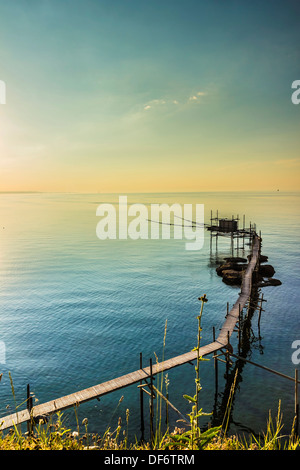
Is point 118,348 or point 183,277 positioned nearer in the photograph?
point 118,348

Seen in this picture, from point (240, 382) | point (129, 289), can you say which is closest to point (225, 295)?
point (129, 289)

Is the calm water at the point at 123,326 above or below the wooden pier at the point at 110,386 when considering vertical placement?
below

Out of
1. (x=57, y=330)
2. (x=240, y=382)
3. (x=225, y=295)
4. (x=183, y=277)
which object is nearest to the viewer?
(x=240, y=382)

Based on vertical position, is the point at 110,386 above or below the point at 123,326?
above

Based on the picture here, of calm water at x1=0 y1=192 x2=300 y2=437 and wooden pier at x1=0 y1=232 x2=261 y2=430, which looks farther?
calm water at x1=0 y1=192 x2=300 y2=437

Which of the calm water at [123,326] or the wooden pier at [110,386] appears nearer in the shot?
the wooden pier at [110,386]

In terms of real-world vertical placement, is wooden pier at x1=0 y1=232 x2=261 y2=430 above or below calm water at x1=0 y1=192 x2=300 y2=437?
above

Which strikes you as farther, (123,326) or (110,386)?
(123,326)

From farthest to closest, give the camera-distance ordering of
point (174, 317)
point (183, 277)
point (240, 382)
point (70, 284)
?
point (183, 277), point (70, 284), point (174, 317), point (240, 382)

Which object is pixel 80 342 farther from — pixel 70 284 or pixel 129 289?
pixel 70 284
